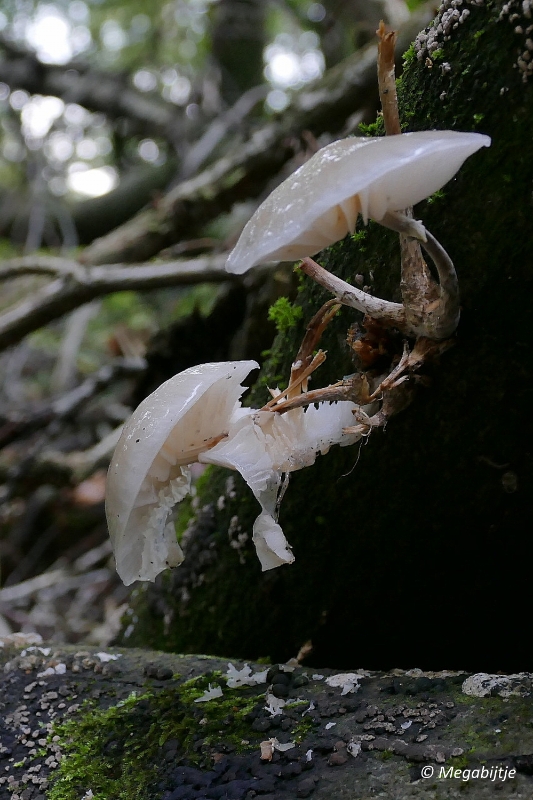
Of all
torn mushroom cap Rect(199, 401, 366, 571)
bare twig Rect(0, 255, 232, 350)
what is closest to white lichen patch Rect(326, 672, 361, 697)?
torn mushroom cap Rect(199, 401, 366, 571)

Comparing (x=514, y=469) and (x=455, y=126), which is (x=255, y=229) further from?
(x=514, y=469)

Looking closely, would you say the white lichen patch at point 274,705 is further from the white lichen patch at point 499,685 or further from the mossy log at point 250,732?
the white lichen patch at point 499,685

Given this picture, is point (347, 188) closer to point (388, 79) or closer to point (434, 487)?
point (388, 79)

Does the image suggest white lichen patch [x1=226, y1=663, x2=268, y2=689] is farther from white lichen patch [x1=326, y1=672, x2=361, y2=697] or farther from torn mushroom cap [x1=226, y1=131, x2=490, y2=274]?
torn mushroom cap [x1=226, y1=131, x2=490, y2=274]

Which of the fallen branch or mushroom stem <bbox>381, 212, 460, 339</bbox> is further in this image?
the fallen branch

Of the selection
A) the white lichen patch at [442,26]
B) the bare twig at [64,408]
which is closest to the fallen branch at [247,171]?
the bare twig at [64,408]

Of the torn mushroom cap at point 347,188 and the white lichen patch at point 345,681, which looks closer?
the torn mushroom cap at point 347,188
